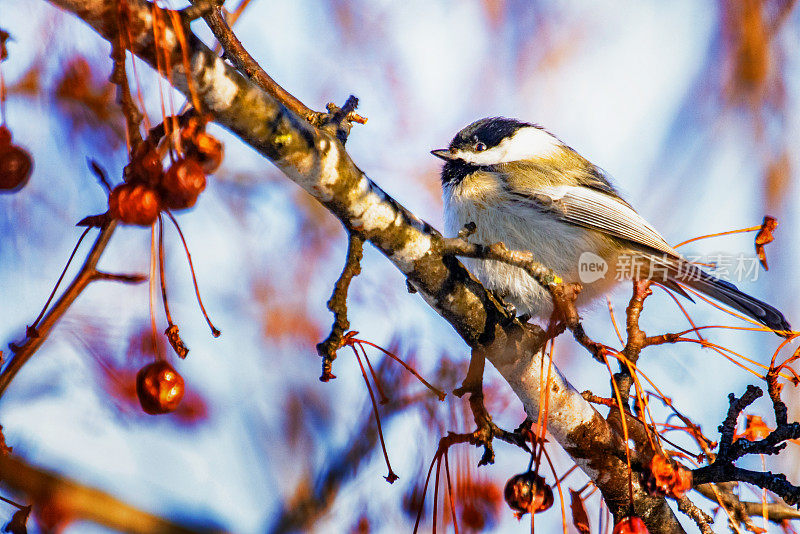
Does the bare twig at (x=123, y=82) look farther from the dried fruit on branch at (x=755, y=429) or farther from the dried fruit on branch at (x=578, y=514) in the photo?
the dried fruit on branch at (x=755, y=429)

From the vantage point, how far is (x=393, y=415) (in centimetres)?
238

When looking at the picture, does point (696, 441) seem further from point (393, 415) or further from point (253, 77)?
point (253, 77)

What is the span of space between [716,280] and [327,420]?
1.63 meters

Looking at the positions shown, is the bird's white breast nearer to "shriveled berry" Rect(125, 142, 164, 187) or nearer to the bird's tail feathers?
the bird's tail feathers

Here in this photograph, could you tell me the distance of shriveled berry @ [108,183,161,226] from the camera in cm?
116

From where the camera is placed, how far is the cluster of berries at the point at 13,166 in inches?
48.9

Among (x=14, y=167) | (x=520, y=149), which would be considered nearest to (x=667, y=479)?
(x=14, y=167)

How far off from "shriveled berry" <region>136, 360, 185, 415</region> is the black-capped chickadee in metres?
1.51

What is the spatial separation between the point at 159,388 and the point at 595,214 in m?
1.97

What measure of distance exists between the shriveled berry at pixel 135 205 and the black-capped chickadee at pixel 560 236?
63.9 inches

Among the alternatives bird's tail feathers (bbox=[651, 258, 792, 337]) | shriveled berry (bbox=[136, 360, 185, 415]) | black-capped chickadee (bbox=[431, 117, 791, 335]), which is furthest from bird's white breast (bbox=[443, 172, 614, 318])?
shriveled berry (bbox=[136, 360, 185, 415])

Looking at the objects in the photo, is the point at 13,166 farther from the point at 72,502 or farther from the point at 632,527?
the point at 632,527

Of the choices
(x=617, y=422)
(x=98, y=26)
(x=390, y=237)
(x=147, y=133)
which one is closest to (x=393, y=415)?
(x=617, y=422)

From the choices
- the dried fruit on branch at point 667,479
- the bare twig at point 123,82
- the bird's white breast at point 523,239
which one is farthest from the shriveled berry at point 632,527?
the bare twig at point 123,82
